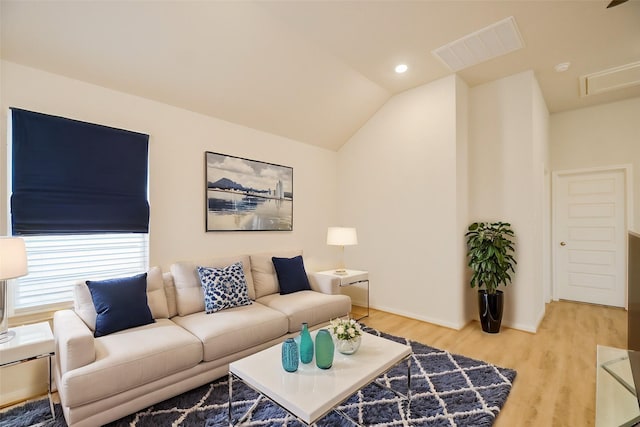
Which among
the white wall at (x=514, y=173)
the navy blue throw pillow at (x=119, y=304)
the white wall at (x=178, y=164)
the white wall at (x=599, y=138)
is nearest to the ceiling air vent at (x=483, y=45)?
the white wall at (x=514, y=173)

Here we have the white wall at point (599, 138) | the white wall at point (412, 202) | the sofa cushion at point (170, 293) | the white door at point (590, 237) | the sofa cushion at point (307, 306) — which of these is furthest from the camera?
the white door at point (590, 237)

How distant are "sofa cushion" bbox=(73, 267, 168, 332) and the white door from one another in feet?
18.4

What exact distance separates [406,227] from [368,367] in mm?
2482

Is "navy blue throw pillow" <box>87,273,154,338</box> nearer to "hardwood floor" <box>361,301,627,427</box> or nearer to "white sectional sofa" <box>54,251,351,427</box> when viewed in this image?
"white sectional sofa" <box>54,251,351,427</box>

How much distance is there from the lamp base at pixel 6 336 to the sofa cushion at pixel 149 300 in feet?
1.23

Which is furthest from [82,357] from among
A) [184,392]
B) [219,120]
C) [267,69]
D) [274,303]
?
[267,69]

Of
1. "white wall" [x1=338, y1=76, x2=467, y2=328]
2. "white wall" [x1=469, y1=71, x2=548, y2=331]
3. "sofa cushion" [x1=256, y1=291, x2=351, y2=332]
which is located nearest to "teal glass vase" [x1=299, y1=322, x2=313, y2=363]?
"sofa cushion" [x1=256, y1=291, x2=351, y2=332]

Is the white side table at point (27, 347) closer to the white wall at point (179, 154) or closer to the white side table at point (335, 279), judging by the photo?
the white wall at point (179, 154)

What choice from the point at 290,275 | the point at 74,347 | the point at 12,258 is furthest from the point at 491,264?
the point at 12,258

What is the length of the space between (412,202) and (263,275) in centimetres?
210

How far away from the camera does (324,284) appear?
3.60m

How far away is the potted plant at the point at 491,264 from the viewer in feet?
11.3

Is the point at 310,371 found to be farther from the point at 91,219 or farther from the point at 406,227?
the point at 406,227

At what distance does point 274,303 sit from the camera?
3.11 meters
